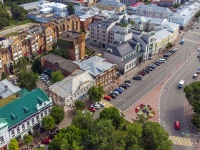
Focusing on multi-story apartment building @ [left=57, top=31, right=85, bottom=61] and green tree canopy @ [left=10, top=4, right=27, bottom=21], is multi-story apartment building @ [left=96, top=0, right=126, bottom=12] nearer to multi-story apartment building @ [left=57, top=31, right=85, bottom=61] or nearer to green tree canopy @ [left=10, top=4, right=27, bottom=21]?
green tree canopy @ [left=10, top=4, right=27, bottom=21]

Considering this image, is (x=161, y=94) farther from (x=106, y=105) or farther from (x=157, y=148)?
(x=157, y=148)

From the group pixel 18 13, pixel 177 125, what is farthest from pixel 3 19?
pixel 177 125

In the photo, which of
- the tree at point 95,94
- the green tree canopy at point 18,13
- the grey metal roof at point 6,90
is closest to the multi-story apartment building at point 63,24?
the grey metal roof at point 6,90

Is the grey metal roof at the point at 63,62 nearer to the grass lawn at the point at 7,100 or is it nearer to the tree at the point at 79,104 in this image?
the tree at the point at 79,104

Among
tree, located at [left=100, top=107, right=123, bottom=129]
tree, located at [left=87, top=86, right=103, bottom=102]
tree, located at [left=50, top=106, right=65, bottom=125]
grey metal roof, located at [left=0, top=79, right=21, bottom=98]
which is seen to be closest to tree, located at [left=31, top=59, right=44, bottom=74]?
grey metal roof, located at [left=0, top=79, right=21, bottom=98]

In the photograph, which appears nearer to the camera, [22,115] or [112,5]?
[22,115]

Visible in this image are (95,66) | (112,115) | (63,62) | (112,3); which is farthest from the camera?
(112,3)

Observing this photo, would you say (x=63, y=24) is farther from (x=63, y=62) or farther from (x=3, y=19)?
(x=3, y=19)
